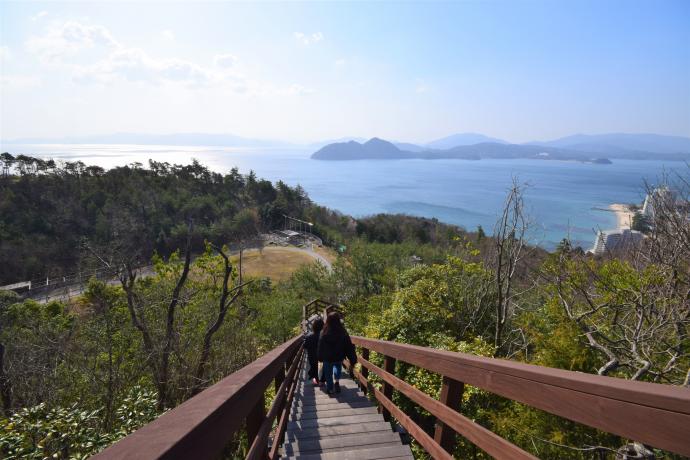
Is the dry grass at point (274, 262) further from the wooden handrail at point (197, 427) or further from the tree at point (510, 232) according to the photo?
the wooden handrail at point (197, 427)

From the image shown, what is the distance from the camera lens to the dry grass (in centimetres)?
3407

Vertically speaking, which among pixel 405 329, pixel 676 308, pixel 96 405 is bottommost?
pixel 96 405

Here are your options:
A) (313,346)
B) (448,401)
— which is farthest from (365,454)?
(313,346)

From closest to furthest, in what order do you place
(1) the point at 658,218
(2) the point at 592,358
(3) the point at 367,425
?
1. (3) the point at 367,425
2. (2) the point at 592,358
3. (1) the point at 658,218

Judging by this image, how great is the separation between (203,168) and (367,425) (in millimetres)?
61115

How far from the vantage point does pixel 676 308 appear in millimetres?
4371

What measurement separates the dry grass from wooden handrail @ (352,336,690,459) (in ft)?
103

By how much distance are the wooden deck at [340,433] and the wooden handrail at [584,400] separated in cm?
120

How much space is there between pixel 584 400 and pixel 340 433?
2692 mm

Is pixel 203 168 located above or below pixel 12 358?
above

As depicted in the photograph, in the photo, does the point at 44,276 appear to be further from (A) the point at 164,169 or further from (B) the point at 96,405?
(B) the point at 96,405

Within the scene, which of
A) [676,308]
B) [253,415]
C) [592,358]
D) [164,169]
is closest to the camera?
[253,415]

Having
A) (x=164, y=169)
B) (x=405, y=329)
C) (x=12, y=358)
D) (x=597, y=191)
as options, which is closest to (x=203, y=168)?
(x=164, y=169)

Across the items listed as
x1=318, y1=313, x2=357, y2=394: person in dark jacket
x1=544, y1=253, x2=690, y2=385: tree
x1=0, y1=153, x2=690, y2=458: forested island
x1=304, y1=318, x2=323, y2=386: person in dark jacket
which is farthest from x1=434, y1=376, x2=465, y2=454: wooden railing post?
x1=304, y1=318, x2=323, y2=386: person in dark jacket
